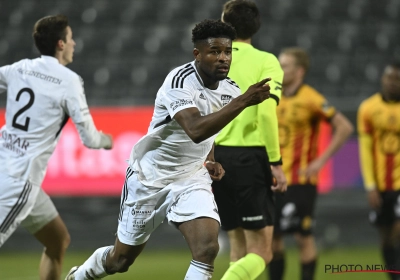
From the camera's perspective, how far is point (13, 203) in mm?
5418

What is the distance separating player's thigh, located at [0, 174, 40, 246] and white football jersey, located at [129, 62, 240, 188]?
91 centimetres

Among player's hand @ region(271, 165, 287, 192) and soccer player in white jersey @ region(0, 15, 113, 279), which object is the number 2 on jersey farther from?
player's hand @ region(271, 165, 287, 192)

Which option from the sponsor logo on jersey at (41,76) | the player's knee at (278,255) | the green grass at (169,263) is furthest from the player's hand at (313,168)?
the sponsor logo on jersey at (41,76)

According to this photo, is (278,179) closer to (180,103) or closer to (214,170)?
(214,170)

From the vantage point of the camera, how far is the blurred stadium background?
10.6 m

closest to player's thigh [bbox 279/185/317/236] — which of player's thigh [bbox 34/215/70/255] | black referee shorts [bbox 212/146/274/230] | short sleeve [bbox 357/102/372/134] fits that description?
short sleeve [bbox 357/102/372/134]

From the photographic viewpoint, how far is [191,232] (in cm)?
468

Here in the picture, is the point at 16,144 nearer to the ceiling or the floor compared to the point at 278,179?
nearer to the ceiling

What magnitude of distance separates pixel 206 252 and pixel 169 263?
5.12 meters

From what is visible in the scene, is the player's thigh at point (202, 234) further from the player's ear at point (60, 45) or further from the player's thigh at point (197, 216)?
the player's ear at point (60, 45)

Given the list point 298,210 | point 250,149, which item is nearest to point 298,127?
point 298,210

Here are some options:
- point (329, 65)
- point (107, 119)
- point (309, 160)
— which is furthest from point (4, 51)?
point (309, 160)

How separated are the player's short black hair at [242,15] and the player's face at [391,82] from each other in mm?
2594

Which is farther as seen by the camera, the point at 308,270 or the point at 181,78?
the point at 308,270
